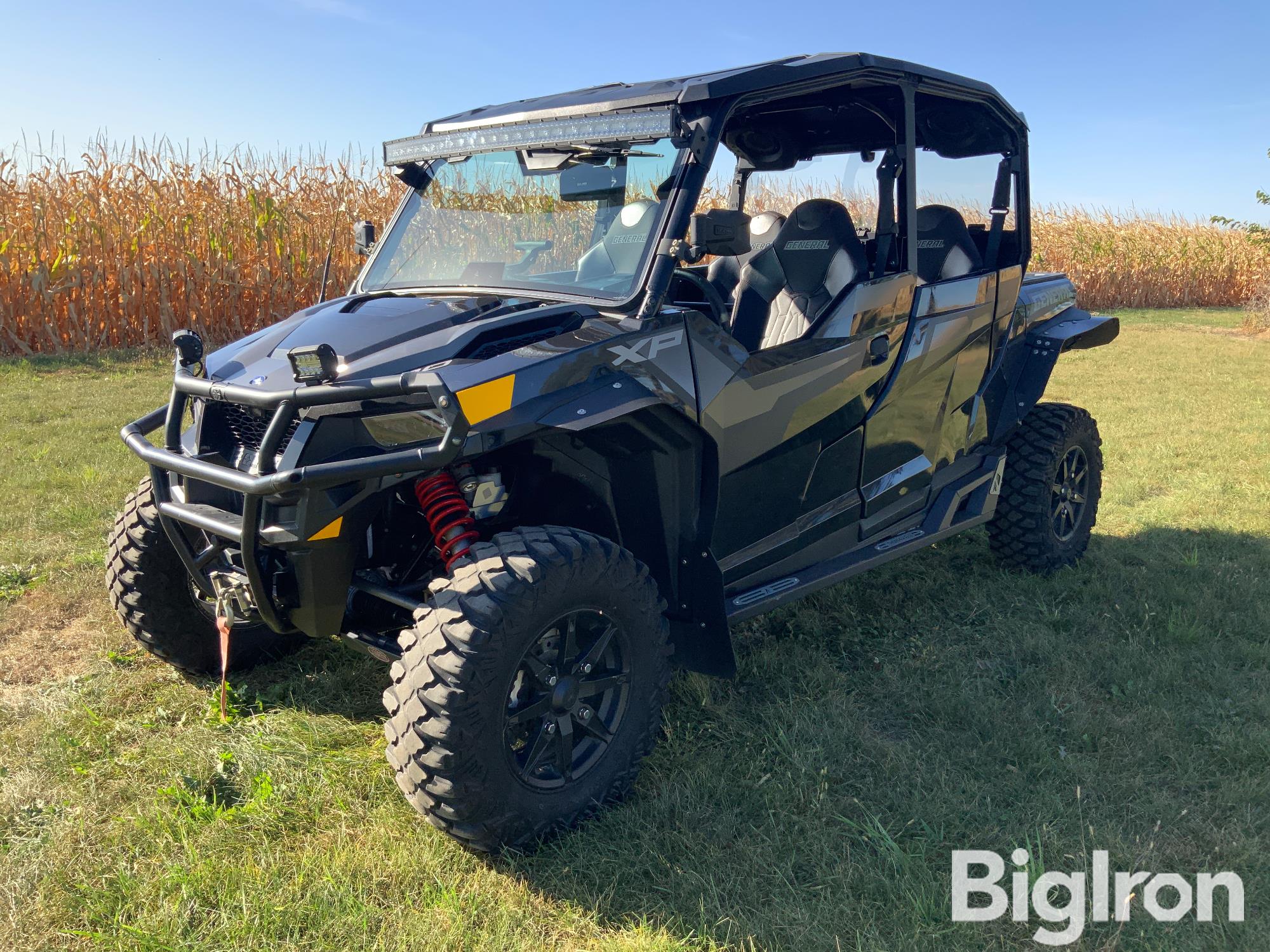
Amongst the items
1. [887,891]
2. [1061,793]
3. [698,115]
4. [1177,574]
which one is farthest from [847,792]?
[1177,574]

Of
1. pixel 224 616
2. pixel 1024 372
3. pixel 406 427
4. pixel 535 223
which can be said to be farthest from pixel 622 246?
pixel 1024 372

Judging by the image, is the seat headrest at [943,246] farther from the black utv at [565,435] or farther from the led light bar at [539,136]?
the led light bar at [539,136]

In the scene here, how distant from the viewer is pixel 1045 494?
5.05m

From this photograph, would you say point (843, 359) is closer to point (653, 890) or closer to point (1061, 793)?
point (1061, 793)

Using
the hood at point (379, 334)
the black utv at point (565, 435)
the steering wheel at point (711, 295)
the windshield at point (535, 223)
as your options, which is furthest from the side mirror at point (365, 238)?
the steering wheel at point (711, 295)

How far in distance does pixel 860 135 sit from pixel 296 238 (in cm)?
1021

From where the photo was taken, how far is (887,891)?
268 centimetres

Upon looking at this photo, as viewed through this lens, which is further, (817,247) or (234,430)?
(817,247)

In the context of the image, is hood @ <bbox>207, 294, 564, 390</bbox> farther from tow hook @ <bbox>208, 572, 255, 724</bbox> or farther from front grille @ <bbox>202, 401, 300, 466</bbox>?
tow hook @ <bbox>208, 572, 255, 724</bbox>

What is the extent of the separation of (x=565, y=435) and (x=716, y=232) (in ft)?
2.62

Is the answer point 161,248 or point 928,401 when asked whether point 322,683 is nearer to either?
point 928,401

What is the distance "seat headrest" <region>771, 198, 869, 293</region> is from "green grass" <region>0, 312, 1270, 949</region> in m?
1.56

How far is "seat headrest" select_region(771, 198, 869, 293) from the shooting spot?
409cm

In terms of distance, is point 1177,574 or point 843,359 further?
point 1177,574
